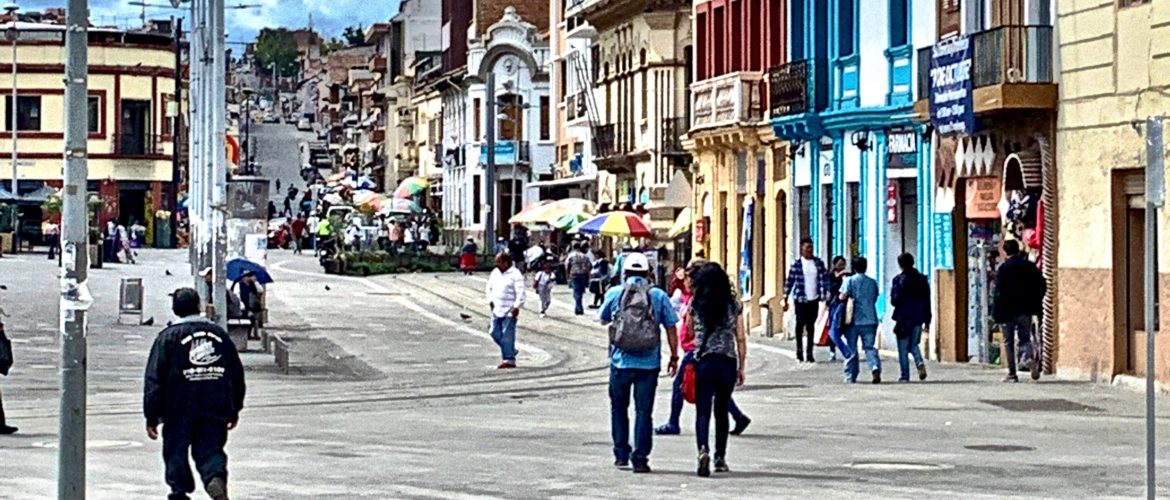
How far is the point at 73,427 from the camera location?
1427 cm

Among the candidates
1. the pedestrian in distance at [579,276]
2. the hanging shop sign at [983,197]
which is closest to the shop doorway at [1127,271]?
the hanging shop sign at [983,197]

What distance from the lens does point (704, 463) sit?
1897cm

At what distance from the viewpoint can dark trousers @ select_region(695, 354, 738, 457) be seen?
19.1 meters

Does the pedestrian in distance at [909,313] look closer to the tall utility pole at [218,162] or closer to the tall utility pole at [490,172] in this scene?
the tall utility pole at [218,162]

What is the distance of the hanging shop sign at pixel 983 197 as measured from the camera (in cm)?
3378

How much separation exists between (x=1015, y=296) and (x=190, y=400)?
16.0 meters

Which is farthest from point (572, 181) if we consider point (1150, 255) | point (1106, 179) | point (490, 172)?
point (1150, 255)

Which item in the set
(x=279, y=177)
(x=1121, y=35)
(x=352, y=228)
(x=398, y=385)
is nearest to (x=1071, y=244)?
(x=1121, y=35)

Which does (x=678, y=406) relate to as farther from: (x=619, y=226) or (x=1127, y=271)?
(x=619, y=226)

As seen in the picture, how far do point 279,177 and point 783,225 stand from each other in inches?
5935

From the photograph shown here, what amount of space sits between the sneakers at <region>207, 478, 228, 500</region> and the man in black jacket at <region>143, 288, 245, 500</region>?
2 centimetres

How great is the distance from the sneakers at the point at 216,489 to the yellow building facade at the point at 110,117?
87.3m

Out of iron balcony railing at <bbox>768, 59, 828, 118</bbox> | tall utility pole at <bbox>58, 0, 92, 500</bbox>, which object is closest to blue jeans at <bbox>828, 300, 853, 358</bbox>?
iron balcony railing at <bbox>768, 59, 828, 118</bbox>

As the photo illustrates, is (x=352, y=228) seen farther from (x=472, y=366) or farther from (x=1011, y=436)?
(x=1011, y=436)
